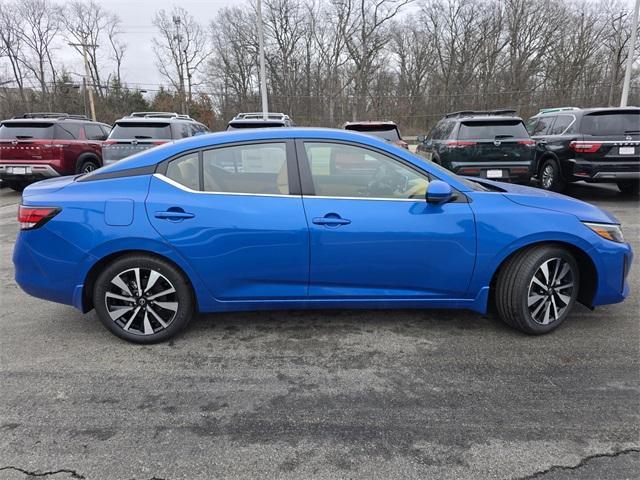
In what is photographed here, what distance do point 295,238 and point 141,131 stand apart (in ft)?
24.9

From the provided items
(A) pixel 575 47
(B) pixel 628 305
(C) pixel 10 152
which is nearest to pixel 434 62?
(A) pixel 575 47

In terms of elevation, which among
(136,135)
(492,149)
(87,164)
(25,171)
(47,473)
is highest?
(136,135)

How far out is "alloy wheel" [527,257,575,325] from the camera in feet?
11.0

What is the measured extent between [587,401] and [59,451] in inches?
116

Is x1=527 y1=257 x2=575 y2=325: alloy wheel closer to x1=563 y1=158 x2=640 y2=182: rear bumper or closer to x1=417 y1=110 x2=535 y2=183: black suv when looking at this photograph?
x1=417 y1=110 x2=535 y2=183: black suv

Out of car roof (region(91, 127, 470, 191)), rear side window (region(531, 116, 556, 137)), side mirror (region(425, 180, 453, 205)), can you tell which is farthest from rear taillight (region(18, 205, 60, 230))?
rear side window (region(531, 116, 556, 137))

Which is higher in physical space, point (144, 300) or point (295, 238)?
point (295, 238)

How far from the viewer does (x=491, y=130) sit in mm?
8828

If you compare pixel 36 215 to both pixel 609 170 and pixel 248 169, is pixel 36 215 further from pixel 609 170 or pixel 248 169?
pixel 609 170

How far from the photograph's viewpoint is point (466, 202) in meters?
3.28

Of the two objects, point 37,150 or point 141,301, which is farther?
point 37,150

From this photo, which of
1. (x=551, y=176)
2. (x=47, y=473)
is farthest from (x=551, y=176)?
(x=47, y=473)

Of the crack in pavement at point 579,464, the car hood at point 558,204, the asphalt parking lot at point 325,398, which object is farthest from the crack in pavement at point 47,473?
the car hood at point 558,204

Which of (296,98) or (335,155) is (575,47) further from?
(335,155)
